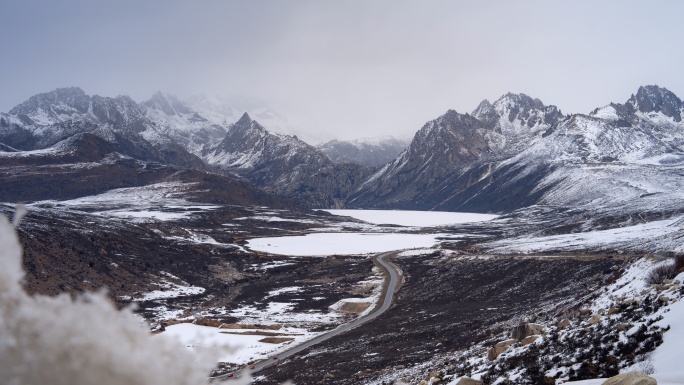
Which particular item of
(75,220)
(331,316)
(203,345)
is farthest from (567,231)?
(203,345)

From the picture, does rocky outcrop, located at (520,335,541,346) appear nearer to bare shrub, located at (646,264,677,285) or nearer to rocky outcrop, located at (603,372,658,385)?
bare shrub, located at (646,264,677,285)

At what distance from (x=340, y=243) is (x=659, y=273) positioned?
376 ft

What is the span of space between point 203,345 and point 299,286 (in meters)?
86.4

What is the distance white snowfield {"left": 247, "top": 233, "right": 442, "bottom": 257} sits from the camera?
→ 128 m

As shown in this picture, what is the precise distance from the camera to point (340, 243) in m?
144

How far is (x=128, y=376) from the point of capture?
108 inches

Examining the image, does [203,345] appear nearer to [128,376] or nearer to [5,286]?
[128,376]

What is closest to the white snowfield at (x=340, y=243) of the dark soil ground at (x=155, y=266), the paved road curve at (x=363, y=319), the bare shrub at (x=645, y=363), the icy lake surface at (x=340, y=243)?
the icy lake surface at (x=340, y=243)

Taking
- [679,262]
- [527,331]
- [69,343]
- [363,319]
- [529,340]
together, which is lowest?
[363,319]

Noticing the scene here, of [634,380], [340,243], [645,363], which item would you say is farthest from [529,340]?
[340,243]

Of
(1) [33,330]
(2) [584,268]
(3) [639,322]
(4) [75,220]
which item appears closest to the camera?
(1) [33,330]

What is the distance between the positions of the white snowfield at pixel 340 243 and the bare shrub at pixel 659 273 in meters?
92.6

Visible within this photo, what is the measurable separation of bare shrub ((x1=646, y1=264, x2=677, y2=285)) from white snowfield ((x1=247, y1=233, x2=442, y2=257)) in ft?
304

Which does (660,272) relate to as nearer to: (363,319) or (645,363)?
(645,363)
